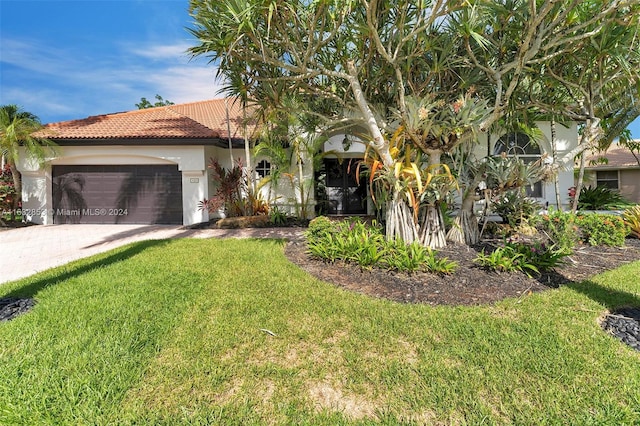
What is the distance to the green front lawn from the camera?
2.48 metres

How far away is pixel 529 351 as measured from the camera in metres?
3.21

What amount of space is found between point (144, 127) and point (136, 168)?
175cm

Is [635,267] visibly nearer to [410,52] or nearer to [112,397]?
[410,52]

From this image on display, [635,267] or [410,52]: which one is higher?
[410,52]

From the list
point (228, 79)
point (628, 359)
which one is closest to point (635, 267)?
point (628, 359)

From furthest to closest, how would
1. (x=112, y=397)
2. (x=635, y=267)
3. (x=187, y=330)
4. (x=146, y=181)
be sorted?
1. (x=146, y=181)
2. (x=635, y=267)
3. (x=187, y=330)
4. (x=112, y=397)

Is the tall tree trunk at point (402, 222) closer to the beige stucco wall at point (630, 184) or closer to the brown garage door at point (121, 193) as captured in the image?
the brown garage door at point (121, 193)

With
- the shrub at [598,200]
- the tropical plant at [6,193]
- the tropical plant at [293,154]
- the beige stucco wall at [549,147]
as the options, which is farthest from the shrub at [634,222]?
the tropical plant at [6,193]

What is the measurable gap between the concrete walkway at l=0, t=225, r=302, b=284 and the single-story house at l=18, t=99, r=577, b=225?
0.96 meters

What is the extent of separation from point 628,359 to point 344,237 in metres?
4.65

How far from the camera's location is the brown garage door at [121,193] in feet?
43.3

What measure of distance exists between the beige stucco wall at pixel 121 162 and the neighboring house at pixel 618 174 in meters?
21.8

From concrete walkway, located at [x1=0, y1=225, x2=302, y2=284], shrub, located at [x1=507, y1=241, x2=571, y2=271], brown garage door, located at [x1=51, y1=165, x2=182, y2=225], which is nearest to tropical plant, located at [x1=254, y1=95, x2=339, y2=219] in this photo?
concrete walkway, located at [x1=0, y1=225, x2=302, y2=284]

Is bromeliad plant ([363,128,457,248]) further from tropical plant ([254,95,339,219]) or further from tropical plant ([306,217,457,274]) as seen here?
tropical plant ([254,95,339,219])
